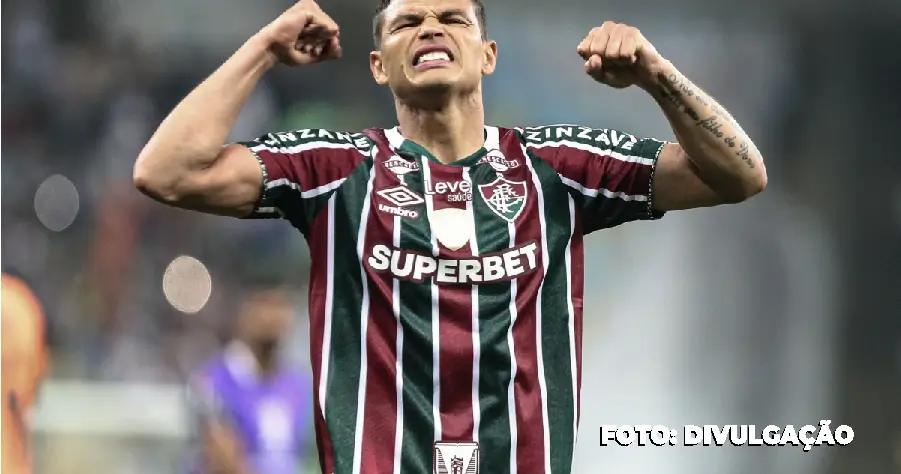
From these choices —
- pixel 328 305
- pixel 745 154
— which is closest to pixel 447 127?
pixel 328 305

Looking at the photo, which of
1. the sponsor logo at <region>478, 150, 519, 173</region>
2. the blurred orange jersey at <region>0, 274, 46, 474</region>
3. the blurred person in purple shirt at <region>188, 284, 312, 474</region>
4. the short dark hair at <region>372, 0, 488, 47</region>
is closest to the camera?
the sponsor logo at <region>478, 150, 519, 173</region>

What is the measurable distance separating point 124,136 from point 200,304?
2.80ft

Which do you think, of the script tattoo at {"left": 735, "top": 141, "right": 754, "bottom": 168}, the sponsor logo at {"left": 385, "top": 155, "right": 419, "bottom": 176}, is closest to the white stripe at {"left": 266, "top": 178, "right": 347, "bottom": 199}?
A: the sponsor logo at {"left": 385, "top": 155, "right": 419, "bottom": 176}

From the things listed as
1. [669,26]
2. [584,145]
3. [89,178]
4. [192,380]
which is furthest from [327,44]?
[89,178]

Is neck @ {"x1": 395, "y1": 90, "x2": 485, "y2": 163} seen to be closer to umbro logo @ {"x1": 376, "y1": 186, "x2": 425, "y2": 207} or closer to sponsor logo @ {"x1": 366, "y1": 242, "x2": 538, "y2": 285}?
umbro logo @ {"x1": 376, "y1": 186, "x2": 425, "y2": 207}

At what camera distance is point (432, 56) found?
6.34ft

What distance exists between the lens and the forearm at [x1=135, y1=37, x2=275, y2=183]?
69.4 inches

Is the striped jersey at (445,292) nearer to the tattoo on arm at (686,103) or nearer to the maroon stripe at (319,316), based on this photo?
the maroon stripe at (319,316)

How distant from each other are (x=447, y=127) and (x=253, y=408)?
2.16 metres

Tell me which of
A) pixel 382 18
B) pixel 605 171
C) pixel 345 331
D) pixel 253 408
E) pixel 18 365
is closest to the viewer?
pixel 345 331

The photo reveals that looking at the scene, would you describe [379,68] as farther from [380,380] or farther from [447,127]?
[380,380]

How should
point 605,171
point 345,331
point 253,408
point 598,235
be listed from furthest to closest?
1. point 598,235
2. point 253,408
3. point 605,171
4. point 345,331

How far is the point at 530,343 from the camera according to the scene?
6.12ft

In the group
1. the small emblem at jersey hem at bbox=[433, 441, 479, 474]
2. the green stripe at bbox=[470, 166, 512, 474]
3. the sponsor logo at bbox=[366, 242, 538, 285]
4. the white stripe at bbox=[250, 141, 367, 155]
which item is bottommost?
the small emblem at jersey hem at bbox=[433, 441, 479, 474]
